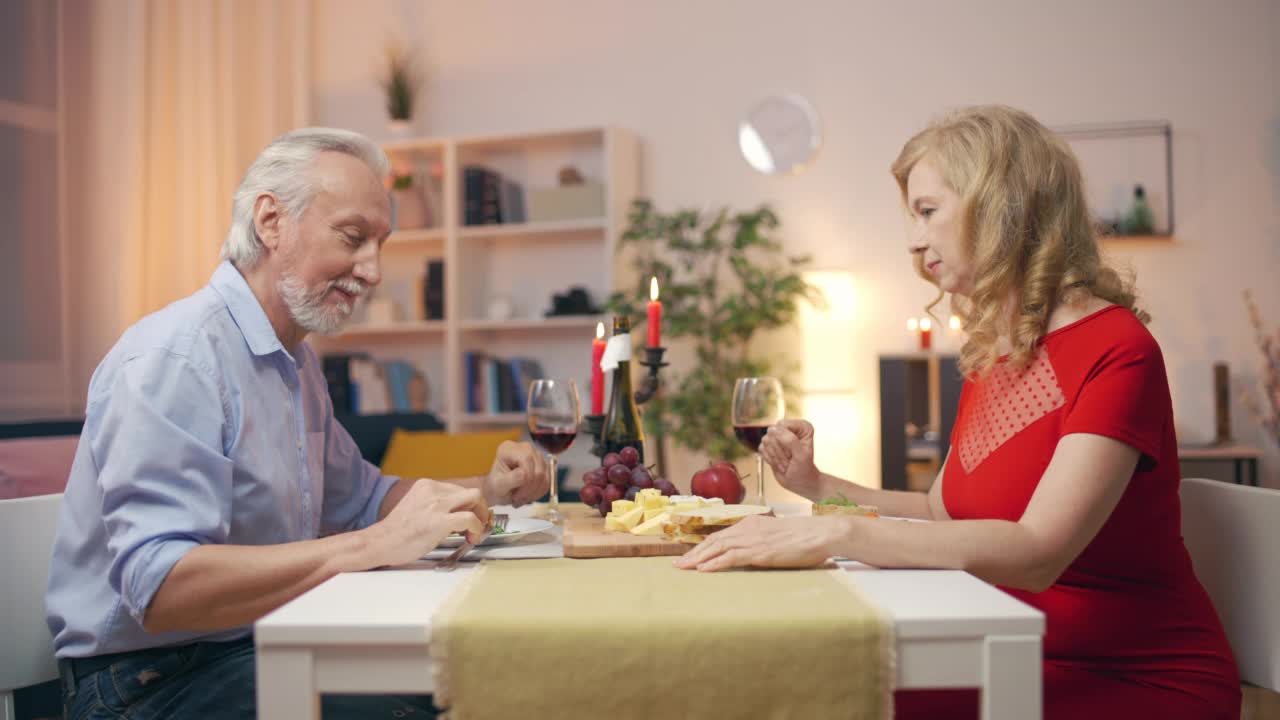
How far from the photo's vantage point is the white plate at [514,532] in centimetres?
136

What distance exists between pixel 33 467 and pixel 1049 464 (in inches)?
97.9

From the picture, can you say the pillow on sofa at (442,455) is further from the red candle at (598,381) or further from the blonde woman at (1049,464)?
the blonde woman at (1049,464)

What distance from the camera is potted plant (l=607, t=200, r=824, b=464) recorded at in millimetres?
4453

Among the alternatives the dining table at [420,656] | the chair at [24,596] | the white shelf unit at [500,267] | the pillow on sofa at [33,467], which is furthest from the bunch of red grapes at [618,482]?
the white shelf unit at [500,267]

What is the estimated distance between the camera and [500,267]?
5.27 m

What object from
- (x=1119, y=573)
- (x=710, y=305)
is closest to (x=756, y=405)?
(x=1119, y=573)

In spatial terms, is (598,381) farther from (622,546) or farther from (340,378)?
(340,378)

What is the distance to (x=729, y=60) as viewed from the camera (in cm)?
499

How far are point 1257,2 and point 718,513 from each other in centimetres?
454

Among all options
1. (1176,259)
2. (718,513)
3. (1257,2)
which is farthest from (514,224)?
(718,513)

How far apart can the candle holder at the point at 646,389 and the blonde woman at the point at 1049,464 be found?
42cm

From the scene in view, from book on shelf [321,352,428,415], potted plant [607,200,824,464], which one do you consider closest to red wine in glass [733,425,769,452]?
potted plant [607,200,824,464]

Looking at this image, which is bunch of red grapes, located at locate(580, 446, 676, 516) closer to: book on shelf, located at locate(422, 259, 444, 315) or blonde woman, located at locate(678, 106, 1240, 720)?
blonde woman, located at locate(678, 106, 1240, 720)

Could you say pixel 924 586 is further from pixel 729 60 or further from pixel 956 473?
pixel 729 60
